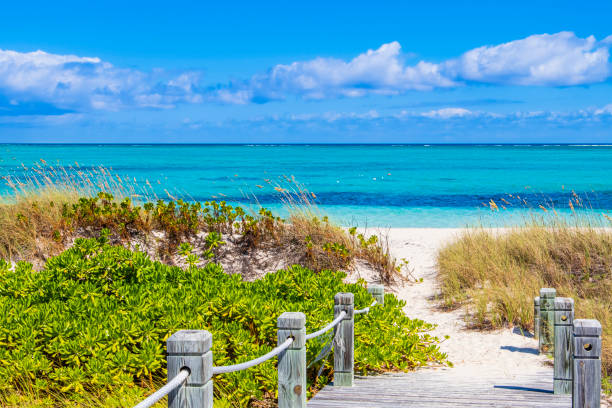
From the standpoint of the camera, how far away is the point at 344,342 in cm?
488

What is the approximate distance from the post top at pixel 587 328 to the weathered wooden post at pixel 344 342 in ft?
5.89

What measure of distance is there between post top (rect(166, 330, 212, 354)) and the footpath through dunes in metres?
2.23

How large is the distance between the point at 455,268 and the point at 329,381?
4986 mm

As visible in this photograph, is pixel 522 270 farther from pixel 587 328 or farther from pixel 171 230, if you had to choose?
pixel 171 230

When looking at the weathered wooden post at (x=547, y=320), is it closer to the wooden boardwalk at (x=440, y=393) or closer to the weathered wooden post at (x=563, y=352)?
the wooden boardwalk at (x=440, y=393)

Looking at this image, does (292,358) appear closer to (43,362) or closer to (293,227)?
(43,362)

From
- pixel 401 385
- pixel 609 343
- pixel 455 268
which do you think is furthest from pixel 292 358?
pixel 455 268

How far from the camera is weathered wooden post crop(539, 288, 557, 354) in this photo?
6109 mm

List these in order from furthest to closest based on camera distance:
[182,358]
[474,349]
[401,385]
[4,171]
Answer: [4,171], [474,349], [401,385], [182,358]

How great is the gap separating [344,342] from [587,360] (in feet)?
6.36

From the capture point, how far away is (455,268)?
9.58 meters

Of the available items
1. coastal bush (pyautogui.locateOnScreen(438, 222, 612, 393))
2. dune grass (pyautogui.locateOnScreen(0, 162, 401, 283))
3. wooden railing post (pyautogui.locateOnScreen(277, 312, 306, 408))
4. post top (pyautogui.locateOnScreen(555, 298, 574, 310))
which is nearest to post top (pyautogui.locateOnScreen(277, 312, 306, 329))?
wooden railing post (pyautogui.locateOnScreen(277, 312, 306, 408))

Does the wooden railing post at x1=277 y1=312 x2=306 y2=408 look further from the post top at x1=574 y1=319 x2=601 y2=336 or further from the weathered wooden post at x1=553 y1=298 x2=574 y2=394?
the weathered wooden post at x1=553 y1=298 x2=574 y2=394

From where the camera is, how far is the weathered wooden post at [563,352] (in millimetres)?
4609
